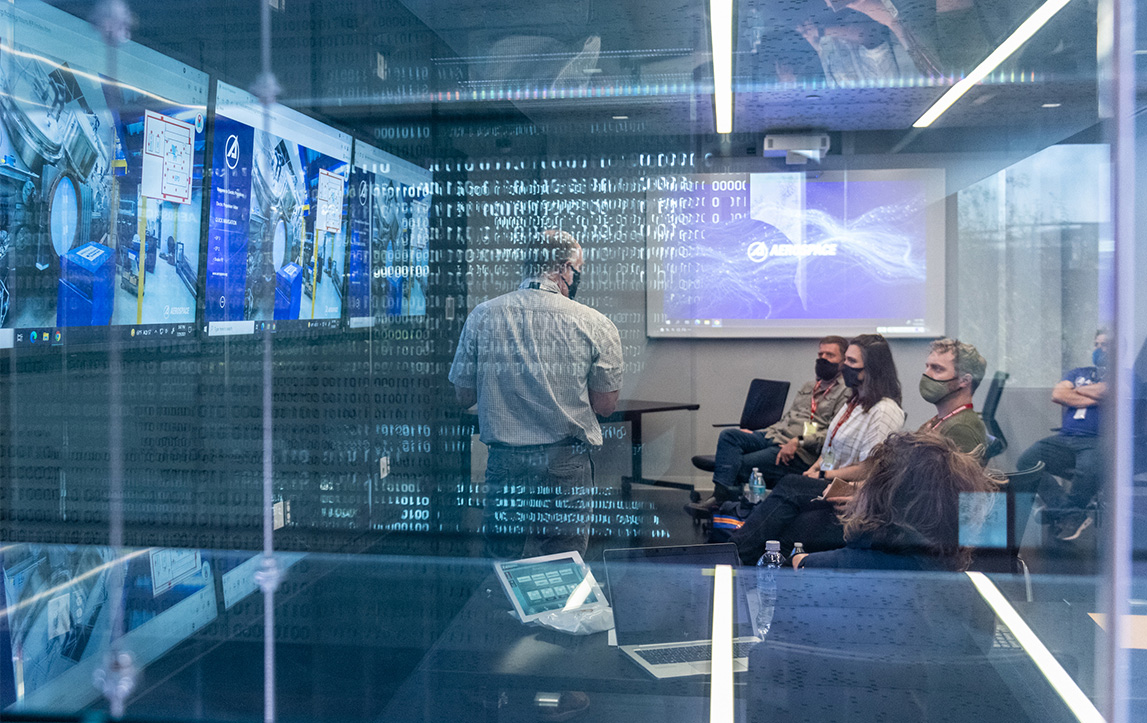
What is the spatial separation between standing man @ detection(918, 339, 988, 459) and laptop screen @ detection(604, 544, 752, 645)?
1.61ft

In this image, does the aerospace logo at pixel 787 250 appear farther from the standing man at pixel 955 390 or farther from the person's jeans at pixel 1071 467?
the person's jeans at pixel 1071 467

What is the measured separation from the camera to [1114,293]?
56.8 inches

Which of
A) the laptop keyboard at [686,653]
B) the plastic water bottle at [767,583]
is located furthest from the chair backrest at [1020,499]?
the laptop keyboard at [686,653]

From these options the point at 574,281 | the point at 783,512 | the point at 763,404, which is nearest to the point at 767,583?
the point at 783,512

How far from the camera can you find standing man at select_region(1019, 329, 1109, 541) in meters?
1.46

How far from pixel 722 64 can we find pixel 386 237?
30.4 inches

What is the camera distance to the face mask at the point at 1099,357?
144 centimetres

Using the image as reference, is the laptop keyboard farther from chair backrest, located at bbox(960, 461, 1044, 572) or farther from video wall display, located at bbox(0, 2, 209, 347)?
video wall display, located at bbox(0, 2, 209, 347)

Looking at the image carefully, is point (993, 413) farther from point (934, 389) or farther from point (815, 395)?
point (815, 395)

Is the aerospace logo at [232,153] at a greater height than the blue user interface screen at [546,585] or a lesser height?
greater

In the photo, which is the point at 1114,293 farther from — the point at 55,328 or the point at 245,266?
the point at 55,328

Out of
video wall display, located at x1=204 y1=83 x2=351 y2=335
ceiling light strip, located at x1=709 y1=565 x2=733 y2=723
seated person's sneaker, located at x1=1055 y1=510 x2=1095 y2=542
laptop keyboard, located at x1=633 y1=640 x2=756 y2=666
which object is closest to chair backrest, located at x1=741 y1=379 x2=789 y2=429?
ceiling light strip, located at x1=709 y1=565 x2=733 y2=723

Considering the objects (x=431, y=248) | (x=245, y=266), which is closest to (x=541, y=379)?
(x=431, y=248)

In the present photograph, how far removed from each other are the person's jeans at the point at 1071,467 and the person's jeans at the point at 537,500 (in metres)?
0.87
